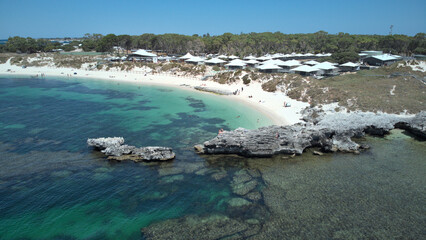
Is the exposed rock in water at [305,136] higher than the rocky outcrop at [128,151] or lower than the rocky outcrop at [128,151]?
higher

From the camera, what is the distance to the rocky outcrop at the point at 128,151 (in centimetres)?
2089

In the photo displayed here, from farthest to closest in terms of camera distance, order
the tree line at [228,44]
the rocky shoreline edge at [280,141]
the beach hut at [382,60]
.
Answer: the tree line at [228,44] < the beach hut at [382,60] < the rocky shoreline edge at [280,141]

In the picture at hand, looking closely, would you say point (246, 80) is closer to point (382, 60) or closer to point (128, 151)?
point (128, 151)

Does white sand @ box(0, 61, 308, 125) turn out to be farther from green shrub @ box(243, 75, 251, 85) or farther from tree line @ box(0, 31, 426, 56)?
tree line @ box(0, 31, 426, 56)

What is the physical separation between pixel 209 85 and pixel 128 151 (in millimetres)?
32480

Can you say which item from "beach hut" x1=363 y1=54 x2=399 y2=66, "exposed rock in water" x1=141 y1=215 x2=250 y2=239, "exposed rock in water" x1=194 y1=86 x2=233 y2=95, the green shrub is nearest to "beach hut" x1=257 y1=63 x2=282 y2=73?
the green shrub

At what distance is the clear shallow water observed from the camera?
13680 millimetres

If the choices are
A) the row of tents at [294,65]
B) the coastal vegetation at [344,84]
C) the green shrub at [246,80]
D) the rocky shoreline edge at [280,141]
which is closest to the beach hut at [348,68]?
the row of tents at [294,65]

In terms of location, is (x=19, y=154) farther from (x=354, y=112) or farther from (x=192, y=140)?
(x=354, y=112)

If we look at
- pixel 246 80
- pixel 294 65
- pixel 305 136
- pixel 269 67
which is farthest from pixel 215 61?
pixel 305 136

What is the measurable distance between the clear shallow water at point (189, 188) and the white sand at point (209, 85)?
6.33m

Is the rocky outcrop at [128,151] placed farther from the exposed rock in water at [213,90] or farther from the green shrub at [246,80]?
the green shrub at [246,80]

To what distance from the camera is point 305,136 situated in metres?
23.3

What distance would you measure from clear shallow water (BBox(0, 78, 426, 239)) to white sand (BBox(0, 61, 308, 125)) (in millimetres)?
6334
